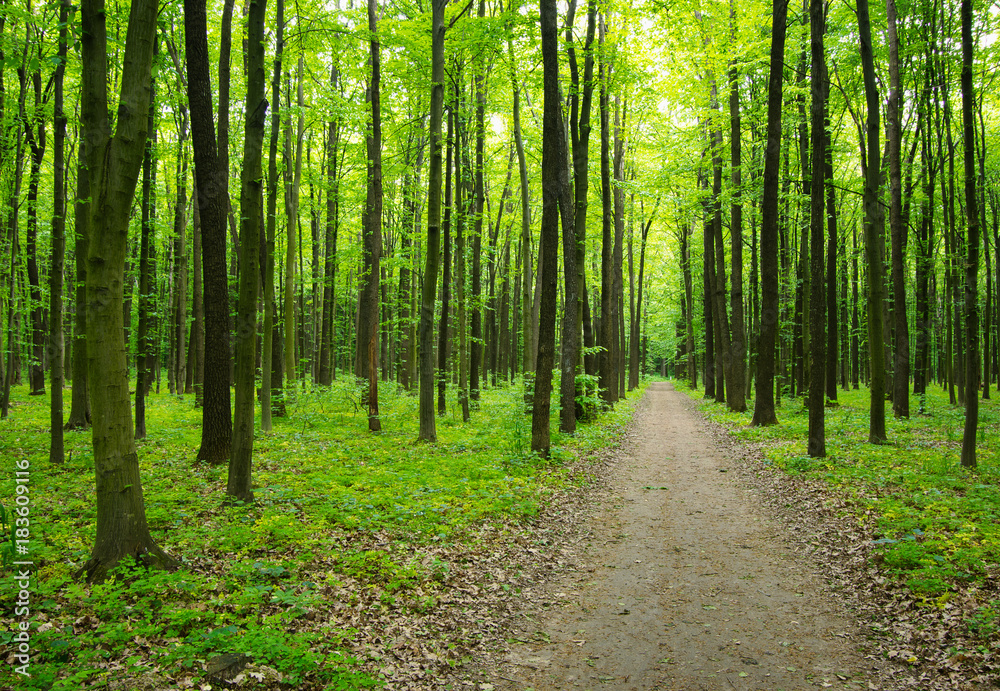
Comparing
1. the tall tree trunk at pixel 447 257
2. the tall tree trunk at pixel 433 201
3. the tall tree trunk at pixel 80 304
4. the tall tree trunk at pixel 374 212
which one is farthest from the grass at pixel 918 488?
the tall tree trunk at pixel 80 304

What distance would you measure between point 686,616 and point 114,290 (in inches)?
234

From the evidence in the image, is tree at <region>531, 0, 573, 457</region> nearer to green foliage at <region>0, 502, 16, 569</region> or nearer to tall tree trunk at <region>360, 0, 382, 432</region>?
tall tree trunk at <region>360, 0, 382, 432</region>

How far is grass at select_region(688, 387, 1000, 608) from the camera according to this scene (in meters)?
5.25

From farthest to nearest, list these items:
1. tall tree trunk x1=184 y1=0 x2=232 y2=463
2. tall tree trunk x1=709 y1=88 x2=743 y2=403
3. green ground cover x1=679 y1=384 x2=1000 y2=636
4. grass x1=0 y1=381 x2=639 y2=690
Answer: tall tree trunk x1=709 y1=88 x2=743 y2=403
tall tree trunk x1=184 y1=0 x2=232 y2=463
green ground cover x1=679 y1=384 x2=1000 y2=636
grass x1=0 y1=381 x2=639 y2=690

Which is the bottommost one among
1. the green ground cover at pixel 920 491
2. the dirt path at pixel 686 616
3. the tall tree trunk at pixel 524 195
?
the dirt path at pixel 686 616

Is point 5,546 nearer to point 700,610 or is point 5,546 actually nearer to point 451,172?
point 700,610

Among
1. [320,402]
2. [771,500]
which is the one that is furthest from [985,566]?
[320,402]

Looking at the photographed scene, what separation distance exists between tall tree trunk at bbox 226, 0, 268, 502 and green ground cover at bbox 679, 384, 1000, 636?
7.60 m

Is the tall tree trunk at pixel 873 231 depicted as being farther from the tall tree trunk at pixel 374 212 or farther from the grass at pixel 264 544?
the tall tree trunk at pixel 374 212

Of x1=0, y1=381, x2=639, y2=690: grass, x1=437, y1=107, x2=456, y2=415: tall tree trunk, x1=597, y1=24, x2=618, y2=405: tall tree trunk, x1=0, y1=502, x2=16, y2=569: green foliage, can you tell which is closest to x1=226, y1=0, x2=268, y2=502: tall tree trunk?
x1=0, y1=381, x2=639, y2=690: grass

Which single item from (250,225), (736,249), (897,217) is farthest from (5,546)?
(897,217)

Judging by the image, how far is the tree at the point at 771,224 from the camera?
12188mm

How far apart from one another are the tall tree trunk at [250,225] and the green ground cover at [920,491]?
299 inches

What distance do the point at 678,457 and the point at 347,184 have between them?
1534 cm
